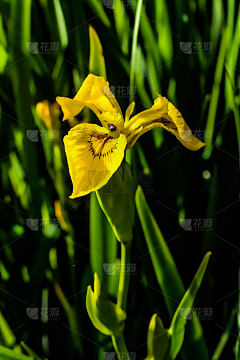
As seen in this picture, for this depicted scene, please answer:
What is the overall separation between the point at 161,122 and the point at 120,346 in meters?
0.56

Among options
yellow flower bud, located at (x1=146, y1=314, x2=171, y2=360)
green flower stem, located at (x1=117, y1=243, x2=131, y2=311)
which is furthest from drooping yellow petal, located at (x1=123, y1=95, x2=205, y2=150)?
yellow flower bud, located at (x1=146, y1=314, x2=171, y2=360)

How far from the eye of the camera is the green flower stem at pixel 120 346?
0.76 metres

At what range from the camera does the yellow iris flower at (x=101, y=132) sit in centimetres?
59

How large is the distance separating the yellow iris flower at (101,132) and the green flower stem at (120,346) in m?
0.41

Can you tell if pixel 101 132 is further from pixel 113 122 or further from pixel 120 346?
pixel 120 346

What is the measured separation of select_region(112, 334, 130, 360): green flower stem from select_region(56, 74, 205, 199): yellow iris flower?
0.41 m

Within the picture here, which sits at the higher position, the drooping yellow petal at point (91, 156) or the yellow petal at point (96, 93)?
the yellow petal at point (96, 93)

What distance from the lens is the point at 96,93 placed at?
2.01ft

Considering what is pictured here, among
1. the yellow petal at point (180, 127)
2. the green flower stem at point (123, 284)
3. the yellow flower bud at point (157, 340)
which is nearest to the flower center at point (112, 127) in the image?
the yellow petal at point (180, 127)

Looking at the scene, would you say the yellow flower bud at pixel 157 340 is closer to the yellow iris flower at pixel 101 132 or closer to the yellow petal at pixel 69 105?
the yellow iris flower at pixel 101 132

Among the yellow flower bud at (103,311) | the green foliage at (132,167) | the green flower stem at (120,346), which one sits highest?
the green foliage at (132,167)

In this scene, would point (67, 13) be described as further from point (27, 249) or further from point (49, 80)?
point (27, 249)

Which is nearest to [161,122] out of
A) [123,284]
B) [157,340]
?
[123,284]

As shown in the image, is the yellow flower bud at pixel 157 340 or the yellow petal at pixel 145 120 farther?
the yellow flower bud at pixel 157 340
